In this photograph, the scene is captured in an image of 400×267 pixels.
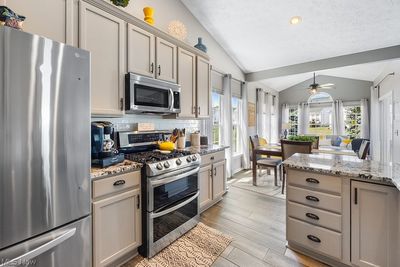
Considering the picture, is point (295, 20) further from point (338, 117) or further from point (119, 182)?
point (338, 117)

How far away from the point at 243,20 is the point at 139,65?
210 cm

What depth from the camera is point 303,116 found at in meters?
7.55

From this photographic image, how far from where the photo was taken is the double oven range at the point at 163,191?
1.78 m

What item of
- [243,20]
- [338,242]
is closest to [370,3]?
[243,20]

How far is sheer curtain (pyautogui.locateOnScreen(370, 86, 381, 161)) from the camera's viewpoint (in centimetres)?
584

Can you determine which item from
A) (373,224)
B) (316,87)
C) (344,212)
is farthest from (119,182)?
(316,87)

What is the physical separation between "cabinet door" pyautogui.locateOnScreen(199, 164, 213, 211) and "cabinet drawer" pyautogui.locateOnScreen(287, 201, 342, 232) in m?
1.13

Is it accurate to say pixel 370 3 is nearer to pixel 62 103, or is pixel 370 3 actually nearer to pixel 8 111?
pixel 62 103

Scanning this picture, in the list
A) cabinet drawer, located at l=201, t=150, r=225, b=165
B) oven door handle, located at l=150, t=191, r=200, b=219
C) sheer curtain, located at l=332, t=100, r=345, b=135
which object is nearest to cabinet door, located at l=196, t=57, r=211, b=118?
cabinet drawer, located at l=201, t=150, r=225, b=165

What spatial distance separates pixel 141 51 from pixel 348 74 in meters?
6.83

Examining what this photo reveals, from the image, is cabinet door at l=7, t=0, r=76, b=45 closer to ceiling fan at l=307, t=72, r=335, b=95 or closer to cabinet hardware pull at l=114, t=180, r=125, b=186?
cabinet hardware pull at l=114, t=180, r=125, b=186

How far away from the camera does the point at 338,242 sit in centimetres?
160

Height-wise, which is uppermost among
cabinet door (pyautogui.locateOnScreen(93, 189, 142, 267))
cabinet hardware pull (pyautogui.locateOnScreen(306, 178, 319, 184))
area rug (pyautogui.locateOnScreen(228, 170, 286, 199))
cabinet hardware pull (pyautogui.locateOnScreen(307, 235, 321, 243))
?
cabinet hardware pull (pyautogui.locateOnScreen(306, 178, 319, 184))

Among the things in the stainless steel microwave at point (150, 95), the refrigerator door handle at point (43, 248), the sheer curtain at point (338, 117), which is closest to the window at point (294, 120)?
the sheer curtain at point (338, 117)
